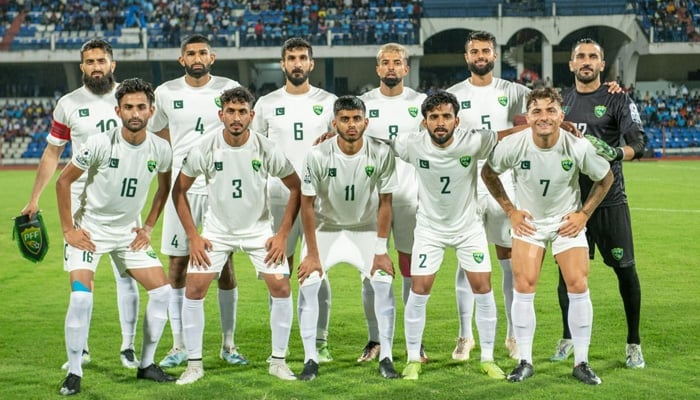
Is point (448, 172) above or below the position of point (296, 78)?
below

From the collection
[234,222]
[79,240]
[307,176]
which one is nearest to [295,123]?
[307,176]

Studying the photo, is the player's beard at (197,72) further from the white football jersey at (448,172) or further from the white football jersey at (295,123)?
the white football jersey at (448,172)

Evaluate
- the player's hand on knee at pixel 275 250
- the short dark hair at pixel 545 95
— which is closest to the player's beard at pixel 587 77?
the short dark hair at pixel 545 95

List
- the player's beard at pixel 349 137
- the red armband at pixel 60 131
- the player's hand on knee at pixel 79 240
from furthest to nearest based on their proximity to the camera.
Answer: the red armband at pixel 60 131 < the player's beard at pixel 349 137 < the player's hand on knee at pixel 79 240

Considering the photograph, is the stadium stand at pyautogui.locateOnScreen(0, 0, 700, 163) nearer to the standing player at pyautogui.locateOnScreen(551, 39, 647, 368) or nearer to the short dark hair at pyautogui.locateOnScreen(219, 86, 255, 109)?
the standing player at pyautogui.locateOnScreen(551, 39, 647, 368)

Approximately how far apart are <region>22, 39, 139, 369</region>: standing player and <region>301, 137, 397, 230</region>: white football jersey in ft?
5.14

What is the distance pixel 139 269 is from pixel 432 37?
36260 millimetres

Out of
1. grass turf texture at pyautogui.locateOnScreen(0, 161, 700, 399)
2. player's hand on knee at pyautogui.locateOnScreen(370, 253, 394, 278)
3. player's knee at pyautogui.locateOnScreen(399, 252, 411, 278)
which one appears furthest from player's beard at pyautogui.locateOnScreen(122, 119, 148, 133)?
player's knee at pyautogui.locateOnScreen(399, 252, 411, 278)

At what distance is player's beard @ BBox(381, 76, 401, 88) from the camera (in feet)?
22.5

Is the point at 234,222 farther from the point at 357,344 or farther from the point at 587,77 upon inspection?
the point at 587,77

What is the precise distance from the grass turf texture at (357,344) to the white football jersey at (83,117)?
Answer: 152 centimetres

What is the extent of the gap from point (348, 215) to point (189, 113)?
1.52 metres

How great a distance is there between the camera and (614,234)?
6.53 m

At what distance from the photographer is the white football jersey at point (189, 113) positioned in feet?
22.8
